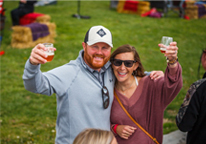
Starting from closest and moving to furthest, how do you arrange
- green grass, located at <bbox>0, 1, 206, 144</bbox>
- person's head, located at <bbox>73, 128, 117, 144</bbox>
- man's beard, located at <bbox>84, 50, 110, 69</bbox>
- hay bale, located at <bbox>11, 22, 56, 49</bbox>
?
person's head, located at <bbox>73, 128, 117, 144</bbox>
man's beard, located at <bbox>84, 50, 110, 69</bbox>
green grass, located at <bbox>0, 1, 206, 144</bbox>
hay bale, located at <bbox>11, 22, 56, 49</bbox>

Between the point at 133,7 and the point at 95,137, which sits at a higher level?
the point at 133,7

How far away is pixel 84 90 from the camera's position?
2496 millimetres

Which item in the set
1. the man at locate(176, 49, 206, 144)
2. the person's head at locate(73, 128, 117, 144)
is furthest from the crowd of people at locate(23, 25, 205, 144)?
the person's head at locate(73, 128, 117, 144)

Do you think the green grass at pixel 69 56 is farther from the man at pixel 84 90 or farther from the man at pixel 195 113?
the man at pixel 84 90

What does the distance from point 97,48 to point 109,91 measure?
0.54 meters

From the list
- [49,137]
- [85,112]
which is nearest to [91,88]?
[85,112]

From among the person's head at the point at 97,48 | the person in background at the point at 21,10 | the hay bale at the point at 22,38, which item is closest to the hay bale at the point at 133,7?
the person in background at the point at 21,10

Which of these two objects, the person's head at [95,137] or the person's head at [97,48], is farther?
the person's head at [97,48]

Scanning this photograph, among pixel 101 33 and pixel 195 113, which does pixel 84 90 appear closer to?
pixel 101 33

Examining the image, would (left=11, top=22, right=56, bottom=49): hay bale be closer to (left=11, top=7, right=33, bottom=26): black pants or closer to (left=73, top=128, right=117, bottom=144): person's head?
(left=11, top=7, right=33, bottom=26): black pants

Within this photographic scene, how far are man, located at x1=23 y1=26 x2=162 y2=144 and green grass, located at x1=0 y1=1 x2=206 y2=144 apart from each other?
6.73 ft

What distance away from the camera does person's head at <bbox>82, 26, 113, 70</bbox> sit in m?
2.64

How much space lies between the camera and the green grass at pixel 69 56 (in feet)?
15.5

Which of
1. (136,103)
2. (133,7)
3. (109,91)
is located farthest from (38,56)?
(133,7)
